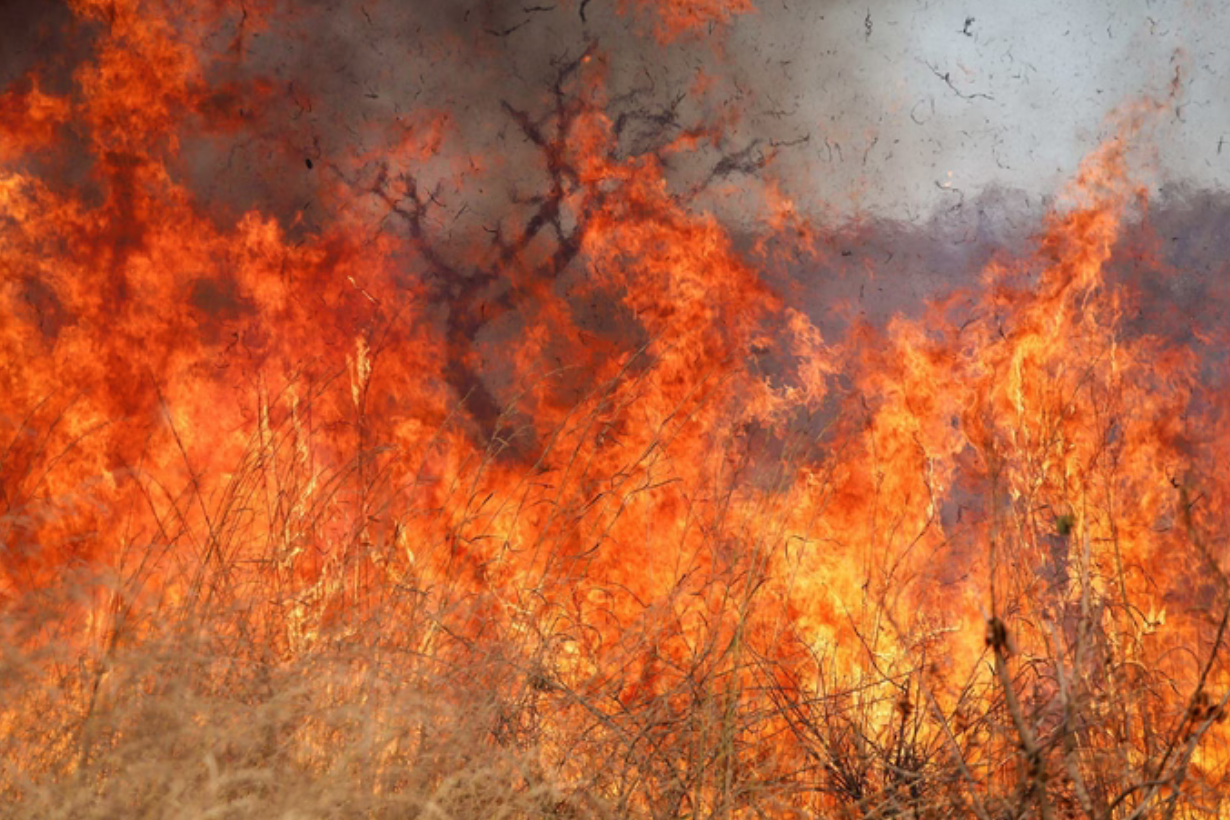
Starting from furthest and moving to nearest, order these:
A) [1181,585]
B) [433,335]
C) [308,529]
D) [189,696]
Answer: [433,335]
[1181,585]
[308,529]
[189,696]

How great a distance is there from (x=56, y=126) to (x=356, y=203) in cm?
112

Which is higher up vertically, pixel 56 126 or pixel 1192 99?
pixel 1192 99

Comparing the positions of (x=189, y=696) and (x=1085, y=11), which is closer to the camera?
(x=189, y=696)

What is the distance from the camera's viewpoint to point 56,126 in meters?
4.31

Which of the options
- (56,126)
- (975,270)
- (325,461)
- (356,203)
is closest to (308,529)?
(325,461)

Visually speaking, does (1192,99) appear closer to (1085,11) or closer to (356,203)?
(1085,11)

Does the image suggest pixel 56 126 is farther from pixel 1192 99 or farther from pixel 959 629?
pixel 1192 99

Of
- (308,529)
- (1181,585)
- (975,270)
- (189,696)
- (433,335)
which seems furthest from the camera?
(433,335)

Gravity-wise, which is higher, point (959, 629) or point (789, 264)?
point (789, 264)

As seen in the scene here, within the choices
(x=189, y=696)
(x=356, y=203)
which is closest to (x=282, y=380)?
(x=356, y=203)

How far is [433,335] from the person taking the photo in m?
4.09

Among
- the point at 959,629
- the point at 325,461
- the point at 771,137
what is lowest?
the point at 959,629

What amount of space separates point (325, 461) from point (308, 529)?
1.61 meters

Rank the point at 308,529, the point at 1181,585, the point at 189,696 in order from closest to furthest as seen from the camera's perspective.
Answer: the point at 189,696 → the point at 308,529 → the point at 1181,585
